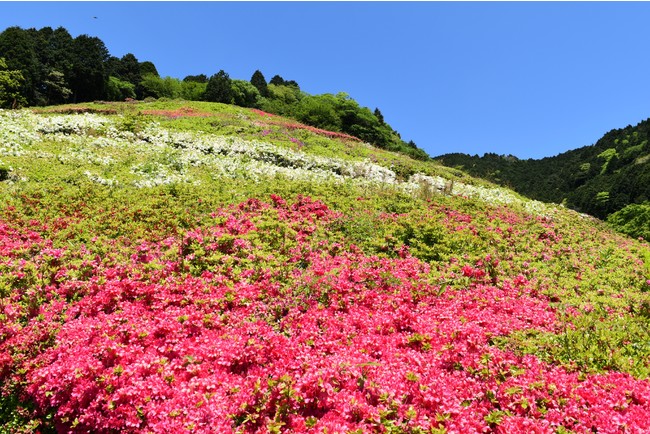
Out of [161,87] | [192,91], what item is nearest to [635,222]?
[192,91]

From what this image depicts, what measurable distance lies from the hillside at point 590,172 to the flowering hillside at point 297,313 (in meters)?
29.0

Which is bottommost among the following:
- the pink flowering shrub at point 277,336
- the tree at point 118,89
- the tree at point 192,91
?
the pink flowering shrub at point 277,336

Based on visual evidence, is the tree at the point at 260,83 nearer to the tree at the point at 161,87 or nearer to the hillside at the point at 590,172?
the tree at the point at 161,87

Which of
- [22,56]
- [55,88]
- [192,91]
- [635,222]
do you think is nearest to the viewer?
[635,222]

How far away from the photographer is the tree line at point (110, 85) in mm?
47312

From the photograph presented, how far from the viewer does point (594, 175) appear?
214 feet

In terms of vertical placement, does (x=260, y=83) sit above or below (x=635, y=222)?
above

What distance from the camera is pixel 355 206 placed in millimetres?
15117

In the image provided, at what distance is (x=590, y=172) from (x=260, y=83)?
6211 centimetres

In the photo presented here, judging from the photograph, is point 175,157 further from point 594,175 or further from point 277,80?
point 277,80

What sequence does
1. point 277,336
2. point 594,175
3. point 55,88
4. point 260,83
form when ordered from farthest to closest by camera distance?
point 260,83 < point 594,175 < point 55,88 < point 277,336

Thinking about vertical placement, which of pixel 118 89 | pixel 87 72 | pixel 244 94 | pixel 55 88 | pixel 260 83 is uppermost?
pixel 260 83

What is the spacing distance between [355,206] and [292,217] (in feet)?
9.54

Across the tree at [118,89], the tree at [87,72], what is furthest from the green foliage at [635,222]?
the tree at [118,89]
